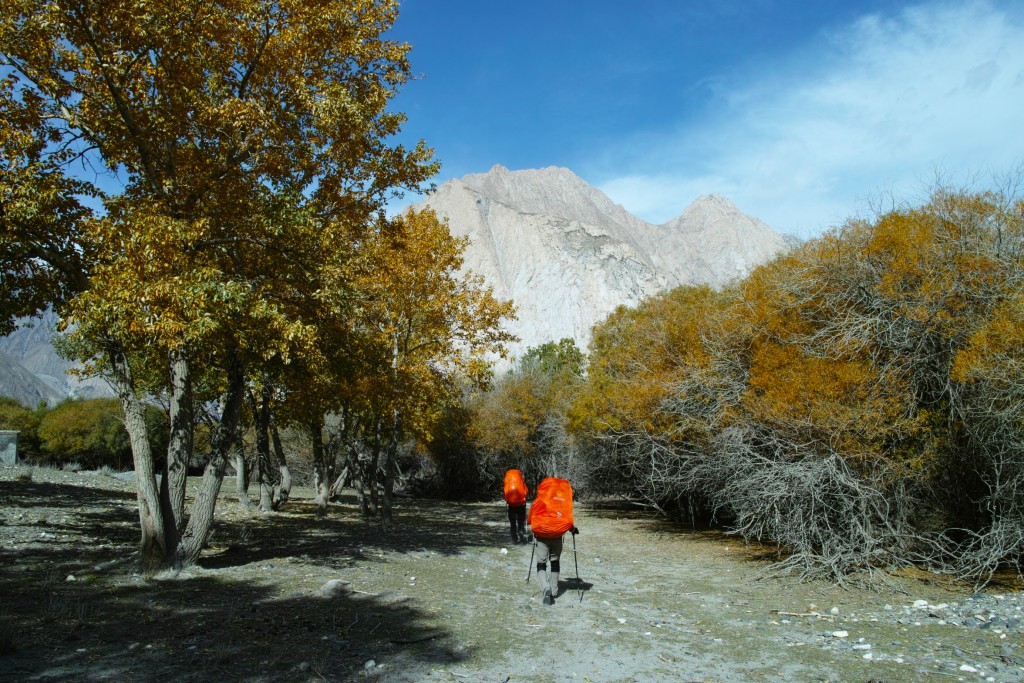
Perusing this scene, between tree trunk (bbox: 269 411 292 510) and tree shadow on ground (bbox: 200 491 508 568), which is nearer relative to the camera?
tree shadow on ground (bbox: 200 491 508 568)

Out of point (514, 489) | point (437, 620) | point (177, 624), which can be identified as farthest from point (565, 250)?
point (177, 624)

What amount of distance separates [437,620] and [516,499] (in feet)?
21.4

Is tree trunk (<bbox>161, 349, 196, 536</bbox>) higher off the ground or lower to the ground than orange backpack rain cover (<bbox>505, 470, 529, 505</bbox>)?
higher

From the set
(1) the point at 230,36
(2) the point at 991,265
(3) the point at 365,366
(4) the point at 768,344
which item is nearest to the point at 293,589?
(3) the point at 365,366

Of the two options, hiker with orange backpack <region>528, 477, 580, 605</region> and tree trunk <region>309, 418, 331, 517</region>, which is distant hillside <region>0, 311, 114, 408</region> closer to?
tree trunk <region>309, 418, 331, 517</region>

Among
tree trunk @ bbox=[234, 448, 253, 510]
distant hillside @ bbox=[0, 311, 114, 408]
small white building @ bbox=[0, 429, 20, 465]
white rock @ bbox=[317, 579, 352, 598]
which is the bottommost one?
white rock @ bbox=[317, 579, 352, 598]

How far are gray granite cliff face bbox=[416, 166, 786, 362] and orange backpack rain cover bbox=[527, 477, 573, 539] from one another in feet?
172

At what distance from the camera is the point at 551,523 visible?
8016mm

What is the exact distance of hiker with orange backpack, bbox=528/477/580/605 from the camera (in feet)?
26.3

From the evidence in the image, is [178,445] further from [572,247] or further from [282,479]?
[572,247]

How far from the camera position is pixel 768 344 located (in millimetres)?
12125

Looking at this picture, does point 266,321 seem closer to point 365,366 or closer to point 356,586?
point 356,586

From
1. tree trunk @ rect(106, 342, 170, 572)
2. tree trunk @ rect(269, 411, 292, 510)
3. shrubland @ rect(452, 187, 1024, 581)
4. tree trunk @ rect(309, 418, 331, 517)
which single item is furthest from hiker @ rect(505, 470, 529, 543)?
tree trunk @ rect(269, 411, 292, 510)

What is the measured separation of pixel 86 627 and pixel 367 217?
6684 millimetres
